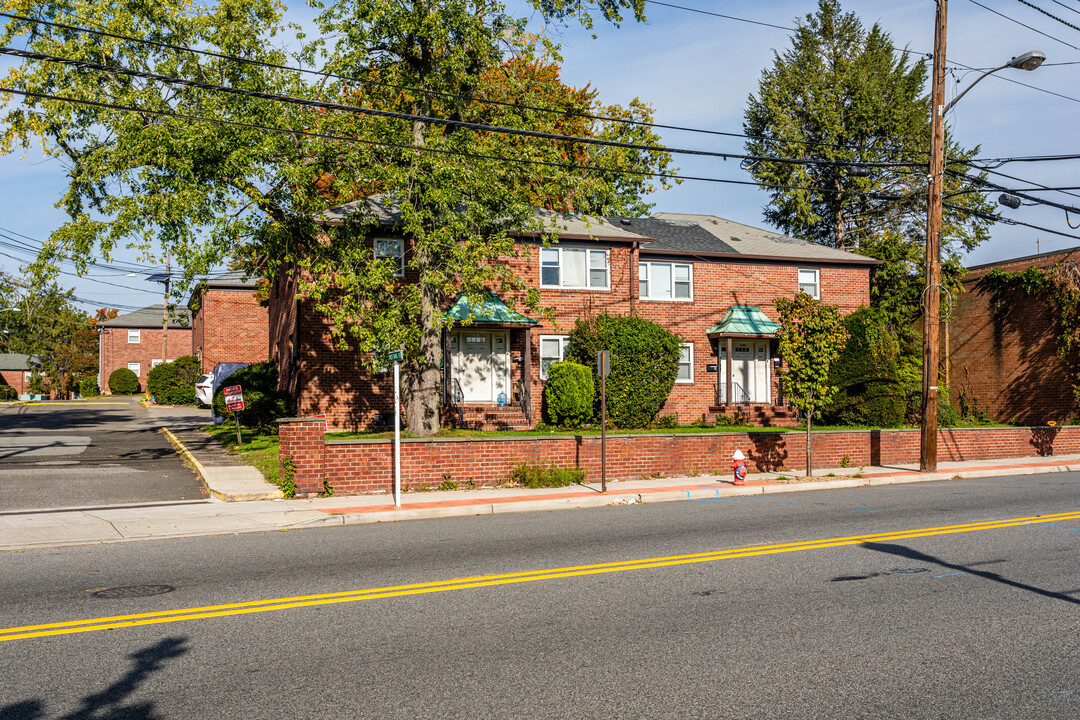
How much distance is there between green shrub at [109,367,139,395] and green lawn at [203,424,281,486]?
4145 centimetres

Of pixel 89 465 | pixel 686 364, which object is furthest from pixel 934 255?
pixel 89 465

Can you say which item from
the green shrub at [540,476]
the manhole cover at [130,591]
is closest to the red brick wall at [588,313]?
the green shrub at [540,476]

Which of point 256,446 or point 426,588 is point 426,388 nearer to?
point 256,446

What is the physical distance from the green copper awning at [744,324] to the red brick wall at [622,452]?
22.2 ft

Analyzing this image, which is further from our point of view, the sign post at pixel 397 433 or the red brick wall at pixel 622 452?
the red brick wall at pixel 622 452

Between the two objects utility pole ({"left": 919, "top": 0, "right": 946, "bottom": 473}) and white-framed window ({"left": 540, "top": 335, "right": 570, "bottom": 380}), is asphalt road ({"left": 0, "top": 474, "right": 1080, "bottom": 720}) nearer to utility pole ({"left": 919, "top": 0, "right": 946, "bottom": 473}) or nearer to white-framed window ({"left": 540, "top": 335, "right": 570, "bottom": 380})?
utility pole ({"left": 919, "top": 0, "right": 946, "bottom": 473})

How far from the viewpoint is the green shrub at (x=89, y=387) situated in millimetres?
68375

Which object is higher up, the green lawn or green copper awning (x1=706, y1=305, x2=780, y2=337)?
green copper awning (x1=706, y1=305, x2=780, y2=337)

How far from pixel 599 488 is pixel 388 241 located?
465 inches

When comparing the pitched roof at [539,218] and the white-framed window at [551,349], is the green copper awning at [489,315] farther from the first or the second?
the pitched roof at [539,218]

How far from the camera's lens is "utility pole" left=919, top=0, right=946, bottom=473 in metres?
20.3

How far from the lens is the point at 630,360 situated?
25.8 metres

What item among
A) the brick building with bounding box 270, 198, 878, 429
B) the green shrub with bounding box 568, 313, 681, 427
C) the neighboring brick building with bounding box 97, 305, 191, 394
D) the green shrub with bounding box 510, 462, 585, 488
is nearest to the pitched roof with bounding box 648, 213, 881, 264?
the brick building with bounding box 270, 198, 878, 429

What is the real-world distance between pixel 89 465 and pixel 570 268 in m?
15.7
